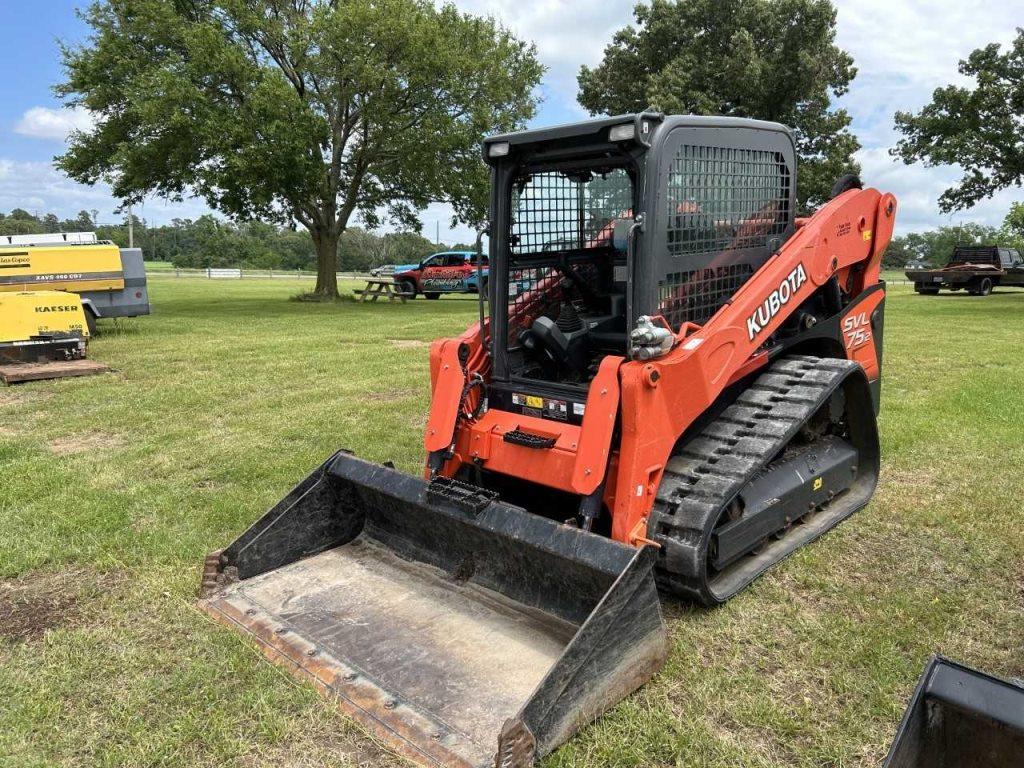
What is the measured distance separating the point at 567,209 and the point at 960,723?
3.29 metres

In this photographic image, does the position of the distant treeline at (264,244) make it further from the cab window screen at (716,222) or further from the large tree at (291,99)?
the cab window screen at (716,222)

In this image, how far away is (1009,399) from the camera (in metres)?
8.23

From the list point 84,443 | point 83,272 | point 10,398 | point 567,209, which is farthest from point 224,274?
point 567,209

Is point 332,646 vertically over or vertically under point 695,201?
under

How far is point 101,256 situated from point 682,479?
13.3 metres

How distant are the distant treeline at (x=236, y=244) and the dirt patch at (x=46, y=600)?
77592mm

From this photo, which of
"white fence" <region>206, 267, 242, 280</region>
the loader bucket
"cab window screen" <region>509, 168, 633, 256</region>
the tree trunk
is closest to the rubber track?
the loader bucket

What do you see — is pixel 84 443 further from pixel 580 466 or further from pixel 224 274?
pixel 224 274

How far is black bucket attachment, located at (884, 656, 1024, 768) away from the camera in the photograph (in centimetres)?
196

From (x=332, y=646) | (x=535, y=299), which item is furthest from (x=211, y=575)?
(x=535, y=299)

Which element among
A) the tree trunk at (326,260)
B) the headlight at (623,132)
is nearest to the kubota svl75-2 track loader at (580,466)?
the headlight at (623,132)

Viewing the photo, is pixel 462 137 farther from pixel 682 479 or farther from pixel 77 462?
pixel 682 479

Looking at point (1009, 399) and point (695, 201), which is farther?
point (1009, 399)

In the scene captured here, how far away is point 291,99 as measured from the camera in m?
19.5
